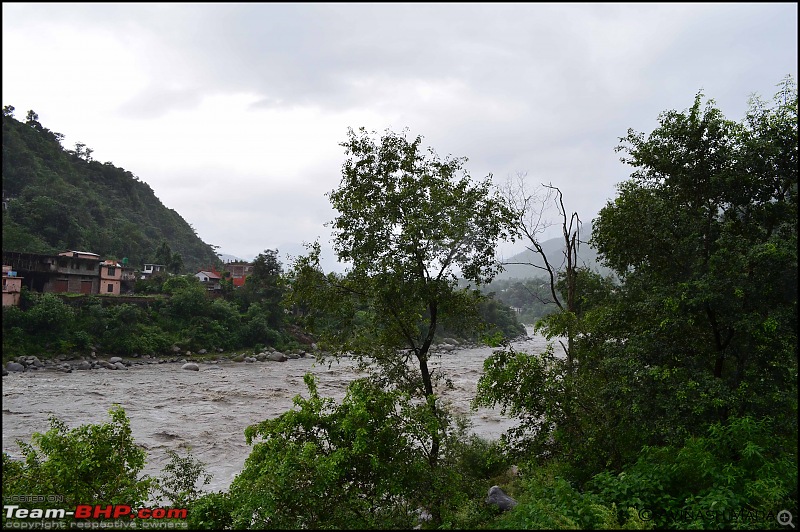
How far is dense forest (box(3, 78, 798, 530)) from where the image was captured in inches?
204

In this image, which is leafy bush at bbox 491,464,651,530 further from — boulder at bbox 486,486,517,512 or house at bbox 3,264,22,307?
house at bbox 3,264,22,307

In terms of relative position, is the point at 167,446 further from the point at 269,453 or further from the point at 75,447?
the point at 269,453

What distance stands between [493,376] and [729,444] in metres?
2.80

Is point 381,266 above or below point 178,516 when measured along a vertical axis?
above

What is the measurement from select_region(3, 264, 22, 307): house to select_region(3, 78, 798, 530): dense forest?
92.0 feet

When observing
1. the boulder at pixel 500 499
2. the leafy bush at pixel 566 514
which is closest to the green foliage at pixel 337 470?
the leafy bush at pixel 566 514

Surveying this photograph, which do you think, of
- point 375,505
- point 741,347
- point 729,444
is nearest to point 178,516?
point 375,505

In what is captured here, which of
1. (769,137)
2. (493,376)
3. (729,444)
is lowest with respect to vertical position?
(729,444)

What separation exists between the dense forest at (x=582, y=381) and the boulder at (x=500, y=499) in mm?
61

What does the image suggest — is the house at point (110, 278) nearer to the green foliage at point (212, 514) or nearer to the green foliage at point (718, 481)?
the green foliage at point (212, 514)

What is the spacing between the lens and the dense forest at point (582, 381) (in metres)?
5.18

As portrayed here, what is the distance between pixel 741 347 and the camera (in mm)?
6027

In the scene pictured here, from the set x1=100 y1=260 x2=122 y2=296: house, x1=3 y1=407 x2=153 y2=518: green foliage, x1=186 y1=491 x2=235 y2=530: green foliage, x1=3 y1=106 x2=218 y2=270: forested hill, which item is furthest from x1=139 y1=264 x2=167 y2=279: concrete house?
x1=186 y1=491 x2=235 y2=530: green foliage

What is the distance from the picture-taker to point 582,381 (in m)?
6.88
